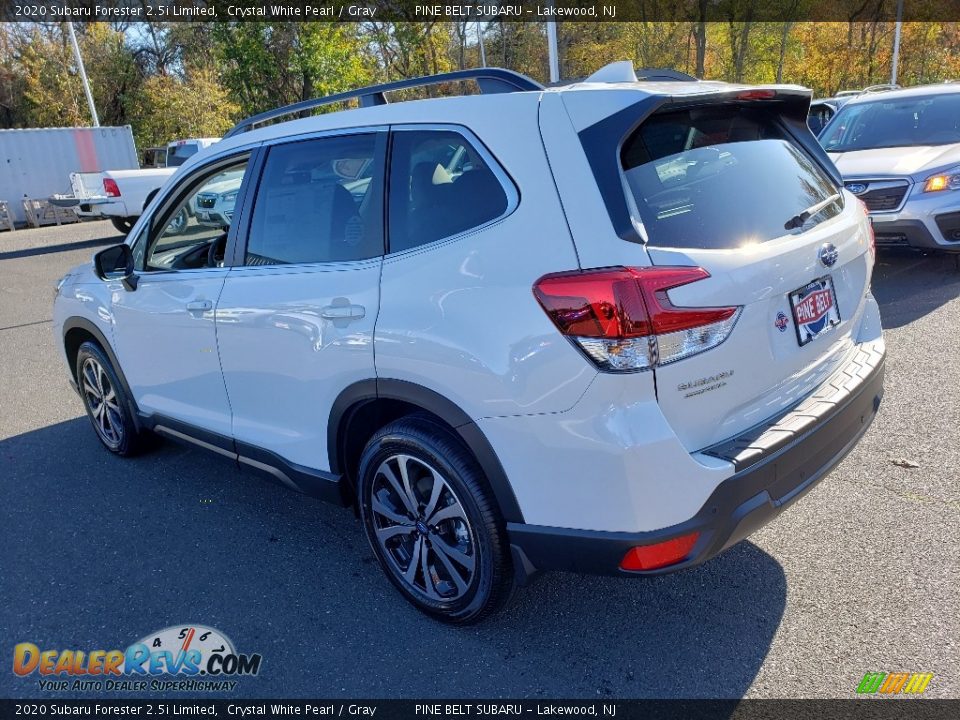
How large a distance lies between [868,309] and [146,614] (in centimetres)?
329

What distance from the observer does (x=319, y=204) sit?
3127 mm

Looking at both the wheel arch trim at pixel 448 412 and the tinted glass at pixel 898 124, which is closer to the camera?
the wheel arch trim at pixel 448 412

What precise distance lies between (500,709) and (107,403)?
3344 millimetres

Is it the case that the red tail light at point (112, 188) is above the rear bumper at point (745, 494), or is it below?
above

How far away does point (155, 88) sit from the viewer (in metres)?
31.4

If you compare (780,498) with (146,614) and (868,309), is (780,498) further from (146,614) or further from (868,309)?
(146,614)

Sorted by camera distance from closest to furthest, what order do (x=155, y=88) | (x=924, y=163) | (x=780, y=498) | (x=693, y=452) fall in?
(x=693, y=452), (x=780, y=498), (x=924, y=163), (x=155, y=88)

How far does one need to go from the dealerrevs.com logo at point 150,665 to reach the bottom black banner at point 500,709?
0.25 ft

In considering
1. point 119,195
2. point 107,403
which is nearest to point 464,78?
point 107,403

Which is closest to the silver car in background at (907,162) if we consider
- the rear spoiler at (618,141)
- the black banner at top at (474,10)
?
the rear spoiler at (618,141)

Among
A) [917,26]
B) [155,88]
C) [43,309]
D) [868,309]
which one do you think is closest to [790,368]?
[868,309]

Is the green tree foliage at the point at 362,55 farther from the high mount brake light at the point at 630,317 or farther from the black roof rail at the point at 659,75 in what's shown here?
the high mount brake light at the point at 630,317

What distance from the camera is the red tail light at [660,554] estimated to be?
225 cm

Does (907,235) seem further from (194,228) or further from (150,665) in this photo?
(150,665)
